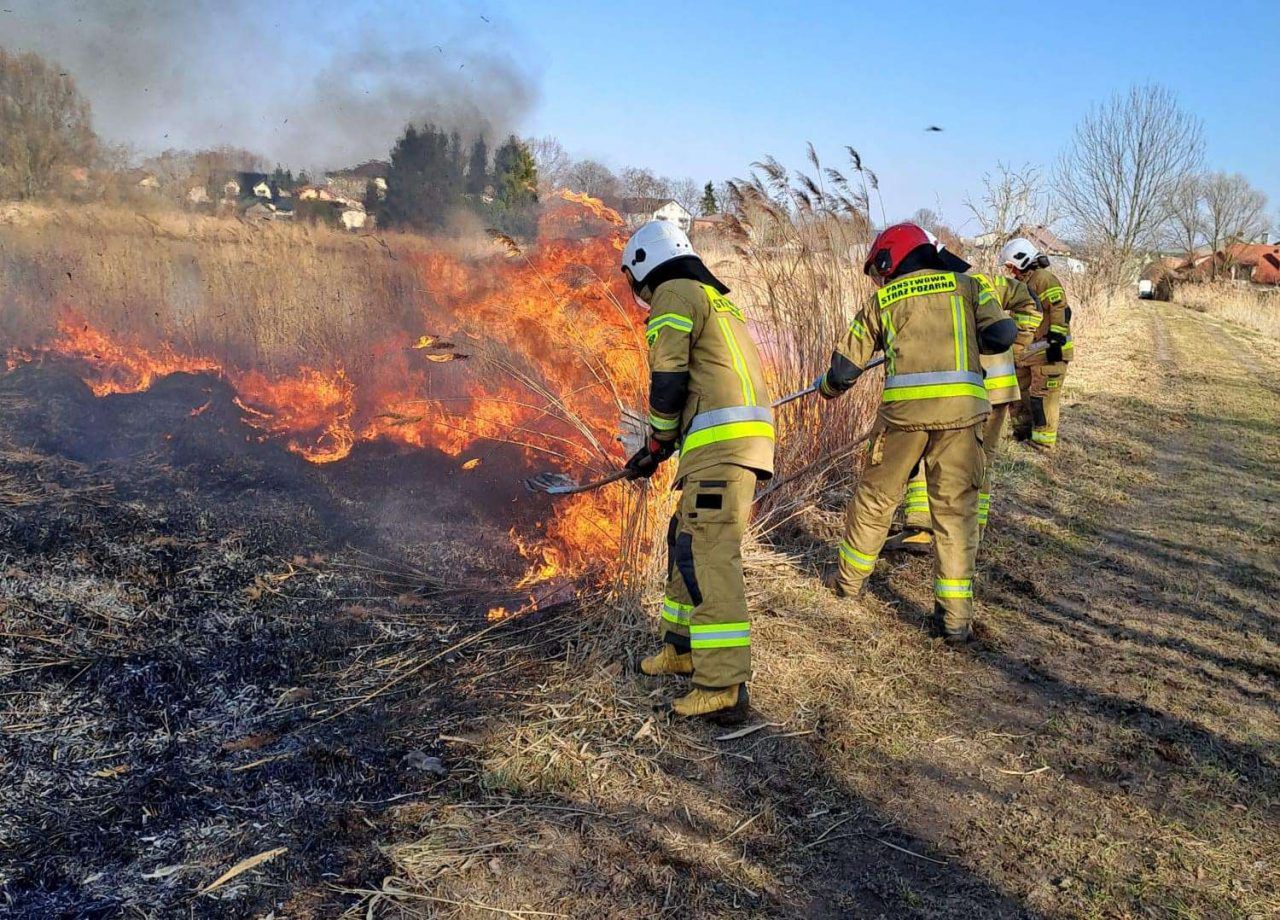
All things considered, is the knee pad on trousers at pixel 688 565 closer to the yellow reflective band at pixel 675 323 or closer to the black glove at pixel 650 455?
the black glove at pixel 650 455

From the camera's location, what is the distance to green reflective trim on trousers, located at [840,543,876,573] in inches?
187

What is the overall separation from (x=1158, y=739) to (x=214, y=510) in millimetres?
5299

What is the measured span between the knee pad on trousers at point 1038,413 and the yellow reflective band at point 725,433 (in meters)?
6.22

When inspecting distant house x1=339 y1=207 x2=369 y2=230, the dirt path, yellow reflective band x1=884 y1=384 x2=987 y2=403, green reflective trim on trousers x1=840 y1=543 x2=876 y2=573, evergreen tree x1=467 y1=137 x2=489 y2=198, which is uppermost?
evergreen tree x1=467 y1=137 x2=489 y2=198

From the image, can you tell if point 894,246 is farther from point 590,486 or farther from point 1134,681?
point 1134,681

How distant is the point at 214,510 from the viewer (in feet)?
17.0

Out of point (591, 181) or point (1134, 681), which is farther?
point (591, 181)

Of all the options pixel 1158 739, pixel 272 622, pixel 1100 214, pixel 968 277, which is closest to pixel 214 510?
pixel 272 622

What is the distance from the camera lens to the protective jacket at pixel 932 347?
441 cm

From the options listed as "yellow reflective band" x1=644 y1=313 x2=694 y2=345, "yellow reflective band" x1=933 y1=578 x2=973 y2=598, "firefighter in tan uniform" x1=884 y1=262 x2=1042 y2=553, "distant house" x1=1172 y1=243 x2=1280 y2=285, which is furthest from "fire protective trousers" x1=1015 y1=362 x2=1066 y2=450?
"distant house" x1=1172 y1=243 x2=1280 y2=285

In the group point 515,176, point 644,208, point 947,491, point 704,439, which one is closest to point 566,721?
point 704,439

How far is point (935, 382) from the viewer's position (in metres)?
4.41

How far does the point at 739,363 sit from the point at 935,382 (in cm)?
140

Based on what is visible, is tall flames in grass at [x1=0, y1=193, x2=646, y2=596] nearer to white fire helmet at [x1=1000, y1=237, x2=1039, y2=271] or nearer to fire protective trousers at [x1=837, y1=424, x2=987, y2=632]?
fire protective trousers at [x1=837, y1=424, x2=987, y2=632]
